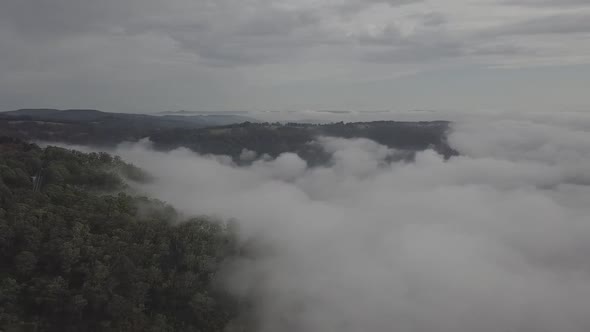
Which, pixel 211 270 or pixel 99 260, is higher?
pixel 99 260

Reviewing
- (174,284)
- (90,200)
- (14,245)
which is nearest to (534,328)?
(174,284)

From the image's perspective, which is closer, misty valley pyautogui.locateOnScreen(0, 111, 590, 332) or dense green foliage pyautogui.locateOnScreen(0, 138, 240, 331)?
dense green foliage pyautogui.locateOnScreen(0, 138, 240, 331)

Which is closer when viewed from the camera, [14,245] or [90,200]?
[14,245]

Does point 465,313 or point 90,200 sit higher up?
point 90,200

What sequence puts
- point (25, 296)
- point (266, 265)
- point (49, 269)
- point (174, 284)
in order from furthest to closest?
point (266, 265), point (174, 284), point (49, 269), point (25, 296)

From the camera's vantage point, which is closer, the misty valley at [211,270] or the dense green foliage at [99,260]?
the dense green foliage at [99,260]

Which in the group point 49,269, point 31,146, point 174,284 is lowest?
point 174,284

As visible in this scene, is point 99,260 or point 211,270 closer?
point 99,260

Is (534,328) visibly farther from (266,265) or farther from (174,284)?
(174,284)
